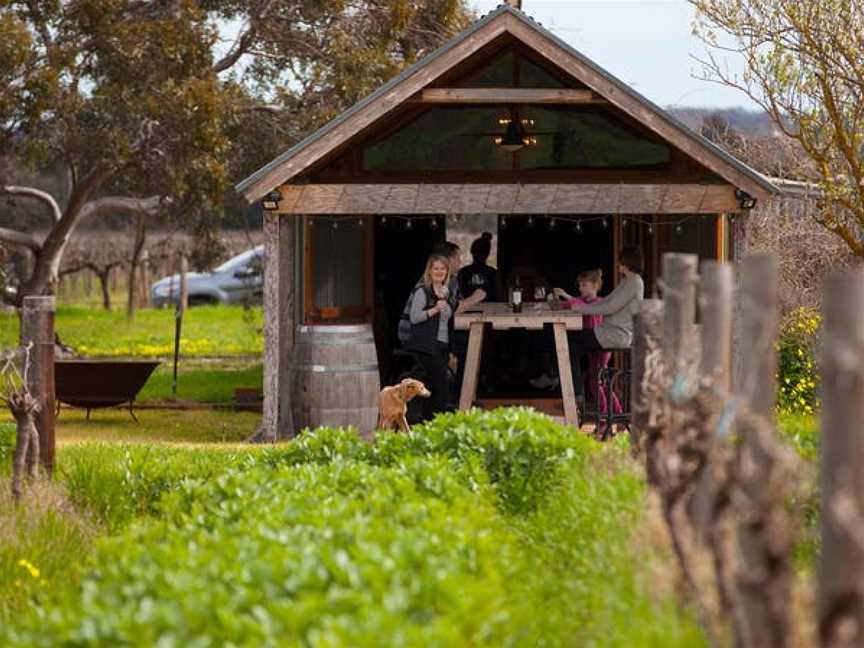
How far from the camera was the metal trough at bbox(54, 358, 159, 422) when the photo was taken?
16.5m

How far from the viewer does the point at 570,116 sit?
1577 cm

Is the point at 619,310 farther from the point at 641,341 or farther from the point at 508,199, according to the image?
the point at 641,341

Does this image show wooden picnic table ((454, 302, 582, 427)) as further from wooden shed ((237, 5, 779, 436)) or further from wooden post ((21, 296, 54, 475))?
wooden post ((21, 296, 54, 475))

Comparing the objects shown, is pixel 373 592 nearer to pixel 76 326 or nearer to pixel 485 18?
pixel 485 18

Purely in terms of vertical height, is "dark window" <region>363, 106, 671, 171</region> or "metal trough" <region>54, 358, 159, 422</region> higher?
"dark window" <region>363, 106, 671, 171</region>

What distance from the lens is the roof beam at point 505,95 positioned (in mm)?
14625

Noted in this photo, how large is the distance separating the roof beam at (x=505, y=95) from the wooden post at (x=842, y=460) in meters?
9.61

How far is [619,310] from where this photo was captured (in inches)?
563

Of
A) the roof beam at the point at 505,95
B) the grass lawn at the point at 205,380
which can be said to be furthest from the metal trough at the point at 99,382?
the roof beam at the point at 505,95

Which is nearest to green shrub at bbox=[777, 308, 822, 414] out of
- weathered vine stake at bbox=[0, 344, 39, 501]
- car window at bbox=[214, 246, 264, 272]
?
weathered vine stake at bbox=[0, 344, 39, 501]

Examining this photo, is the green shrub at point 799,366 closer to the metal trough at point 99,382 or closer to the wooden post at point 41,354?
the metal trough at point 99,382

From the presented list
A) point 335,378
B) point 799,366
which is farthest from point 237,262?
point 335,378

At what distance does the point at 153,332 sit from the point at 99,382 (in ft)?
49.2

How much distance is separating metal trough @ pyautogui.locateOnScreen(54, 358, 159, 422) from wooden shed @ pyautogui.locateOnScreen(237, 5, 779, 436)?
76.7 inches
